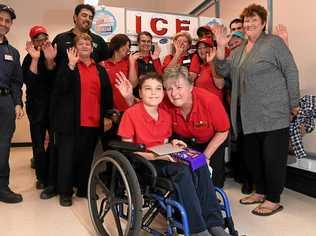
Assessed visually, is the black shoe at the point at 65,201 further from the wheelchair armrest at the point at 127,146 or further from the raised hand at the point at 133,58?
the raised hand at the point at 133,58

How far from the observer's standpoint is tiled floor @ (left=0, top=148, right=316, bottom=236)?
7.35ft

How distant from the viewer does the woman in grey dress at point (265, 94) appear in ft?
8.02

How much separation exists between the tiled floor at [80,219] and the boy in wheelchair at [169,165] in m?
0.53

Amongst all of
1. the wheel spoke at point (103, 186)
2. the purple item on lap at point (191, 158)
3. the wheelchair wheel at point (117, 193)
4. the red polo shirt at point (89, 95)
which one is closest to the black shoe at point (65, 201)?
the wheelchair wheel at point (117, 193)

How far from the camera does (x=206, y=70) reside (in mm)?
2887

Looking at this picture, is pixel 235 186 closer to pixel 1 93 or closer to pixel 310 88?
pixel 310 88

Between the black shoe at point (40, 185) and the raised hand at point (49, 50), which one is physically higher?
the raised hand at point (49, 50)

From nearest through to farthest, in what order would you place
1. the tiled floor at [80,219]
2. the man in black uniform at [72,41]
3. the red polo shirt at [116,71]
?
the tiled floor at [80,219] → the man in black uniform at [72,41] → the red polo shirt at [116,71]

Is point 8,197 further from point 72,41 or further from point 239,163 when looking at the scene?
point 239,163

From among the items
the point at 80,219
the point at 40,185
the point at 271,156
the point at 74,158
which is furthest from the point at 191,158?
the point at 40,185

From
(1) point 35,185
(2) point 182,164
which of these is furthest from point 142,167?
(1) point 35,185

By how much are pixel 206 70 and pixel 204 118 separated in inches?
36.1

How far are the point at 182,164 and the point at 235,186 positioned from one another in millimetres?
1623

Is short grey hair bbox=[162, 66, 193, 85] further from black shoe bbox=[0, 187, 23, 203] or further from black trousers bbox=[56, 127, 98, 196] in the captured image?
black shoe bbox=[0, 187, 23, 203]
